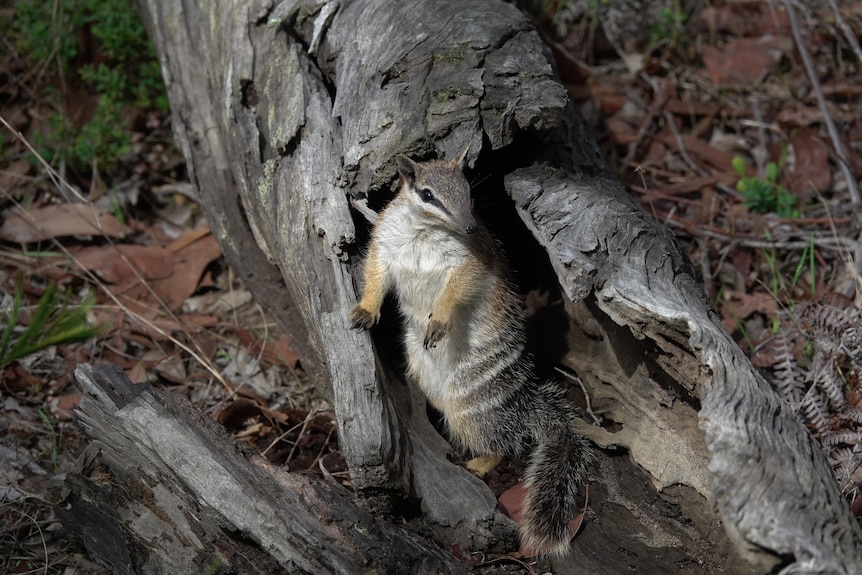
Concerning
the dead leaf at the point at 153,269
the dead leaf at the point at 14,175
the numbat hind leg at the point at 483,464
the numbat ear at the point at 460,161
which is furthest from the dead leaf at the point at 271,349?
the dead leaf at the point at 14,175

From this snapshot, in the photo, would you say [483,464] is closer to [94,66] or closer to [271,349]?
[271,349]

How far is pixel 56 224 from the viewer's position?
6.01 meters

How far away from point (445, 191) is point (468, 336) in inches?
35.9

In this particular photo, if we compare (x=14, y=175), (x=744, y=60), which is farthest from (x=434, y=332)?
(x=744, y=60)

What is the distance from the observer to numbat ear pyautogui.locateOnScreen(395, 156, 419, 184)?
390 cm

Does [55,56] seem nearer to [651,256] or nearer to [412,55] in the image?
[412,55]

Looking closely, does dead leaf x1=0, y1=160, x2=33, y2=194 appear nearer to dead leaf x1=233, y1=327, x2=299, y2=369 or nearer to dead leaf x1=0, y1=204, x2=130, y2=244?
dead leaf x1=0, y1=204, x2=130, y2=244

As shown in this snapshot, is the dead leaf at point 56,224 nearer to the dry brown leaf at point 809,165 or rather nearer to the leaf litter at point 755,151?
the leaf litter at point 755,151

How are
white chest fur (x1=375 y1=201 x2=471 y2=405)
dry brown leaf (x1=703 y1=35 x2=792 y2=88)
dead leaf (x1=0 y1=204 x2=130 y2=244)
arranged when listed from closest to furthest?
white chest fur (x1=375 y1=201 x2=471 y2=405) → dead leaf (x1=0 y1=204 x2=130 y2=244) → dry brown leaf (x1=703 y1=35 x2=792 y2=88)

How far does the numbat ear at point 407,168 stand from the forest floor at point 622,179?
53.6 inches

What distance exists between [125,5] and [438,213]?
405 cm

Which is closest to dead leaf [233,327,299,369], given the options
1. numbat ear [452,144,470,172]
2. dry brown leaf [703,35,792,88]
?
numbat ear [452,144,470,172]

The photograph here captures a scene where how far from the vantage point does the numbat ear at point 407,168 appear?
390cm

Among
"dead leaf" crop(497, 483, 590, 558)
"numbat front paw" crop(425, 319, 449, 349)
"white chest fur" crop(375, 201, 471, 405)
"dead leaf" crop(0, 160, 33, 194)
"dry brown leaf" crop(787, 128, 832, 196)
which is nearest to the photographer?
"dead leaf" crop(497, 483, 590, 558)
